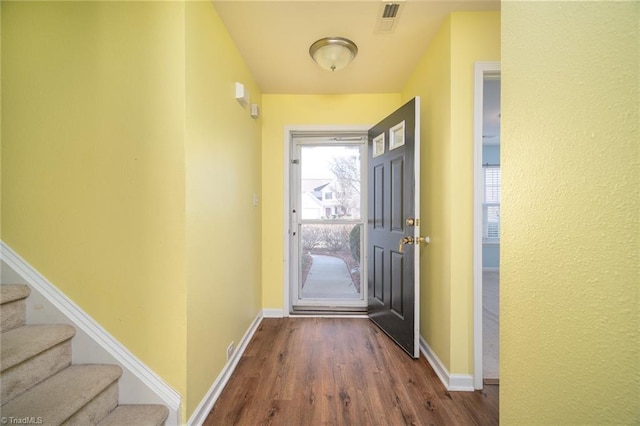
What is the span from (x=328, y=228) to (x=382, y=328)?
124 centimetres

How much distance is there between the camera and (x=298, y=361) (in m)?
1.84

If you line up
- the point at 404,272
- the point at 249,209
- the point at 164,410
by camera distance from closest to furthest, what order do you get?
the point at 164,410 → the point at 404,272 → the point at 249,209

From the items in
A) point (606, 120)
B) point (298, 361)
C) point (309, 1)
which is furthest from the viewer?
point (298, 361)

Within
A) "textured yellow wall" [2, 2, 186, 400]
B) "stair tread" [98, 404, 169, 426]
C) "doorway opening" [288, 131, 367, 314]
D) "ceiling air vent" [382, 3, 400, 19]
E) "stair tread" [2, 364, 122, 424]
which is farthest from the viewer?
"doorway opening" [288, 131, 367, 314]

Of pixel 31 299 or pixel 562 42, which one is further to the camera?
pixel 31 299

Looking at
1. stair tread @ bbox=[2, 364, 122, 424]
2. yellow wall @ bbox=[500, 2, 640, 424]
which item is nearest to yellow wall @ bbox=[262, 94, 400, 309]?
stair tread @ bbox=[2, 364, 122, 424]

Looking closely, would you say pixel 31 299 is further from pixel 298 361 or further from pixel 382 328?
pixel 382 328

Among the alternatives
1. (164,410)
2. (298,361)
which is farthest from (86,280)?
(298,361)

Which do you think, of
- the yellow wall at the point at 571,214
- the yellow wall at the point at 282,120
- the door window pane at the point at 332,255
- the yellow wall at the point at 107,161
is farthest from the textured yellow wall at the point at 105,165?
the door window pane at the point at 332,255

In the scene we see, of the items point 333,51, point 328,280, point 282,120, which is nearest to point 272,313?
point 328,280

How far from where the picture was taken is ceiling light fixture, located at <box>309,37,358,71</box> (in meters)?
1.78

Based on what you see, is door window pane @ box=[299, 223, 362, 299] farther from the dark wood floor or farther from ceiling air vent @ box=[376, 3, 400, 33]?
ceiling air vent @ box=[376, 3, 400, 33]

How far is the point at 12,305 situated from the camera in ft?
3.76

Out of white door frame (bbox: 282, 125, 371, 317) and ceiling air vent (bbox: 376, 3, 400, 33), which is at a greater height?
ceiling air vent (bbox: 376, 3, 400, 33)
